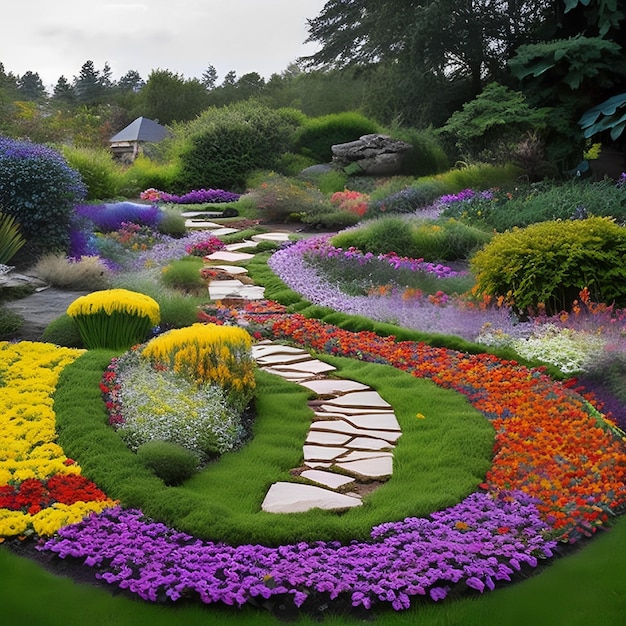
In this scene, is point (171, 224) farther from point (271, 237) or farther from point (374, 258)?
point (374, 258)

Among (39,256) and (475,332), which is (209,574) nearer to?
(475,332)

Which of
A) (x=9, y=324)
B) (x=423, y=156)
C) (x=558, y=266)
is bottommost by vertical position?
(x=9, y=324)

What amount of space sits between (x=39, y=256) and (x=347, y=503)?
6088 millimetres

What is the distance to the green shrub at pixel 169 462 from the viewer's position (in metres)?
4.03

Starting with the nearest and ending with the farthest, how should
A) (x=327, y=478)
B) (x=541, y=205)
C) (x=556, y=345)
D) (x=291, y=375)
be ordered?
(x=327, y=478) → (x=291, y=375) → (x=556, y=345) → (x=541, y=205)

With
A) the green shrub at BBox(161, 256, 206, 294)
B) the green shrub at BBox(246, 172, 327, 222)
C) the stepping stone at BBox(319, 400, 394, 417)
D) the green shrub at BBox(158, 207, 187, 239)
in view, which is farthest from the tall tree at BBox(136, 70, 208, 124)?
the stepping stone at BBox(319, 400, 394, 417)

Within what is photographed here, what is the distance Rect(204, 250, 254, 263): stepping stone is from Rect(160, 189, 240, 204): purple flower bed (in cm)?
613

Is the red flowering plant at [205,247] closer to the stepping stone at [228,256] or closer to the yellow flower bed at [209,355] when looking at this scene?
the stepping stone at [228,256]

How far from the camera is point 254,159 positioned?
62.2 feet

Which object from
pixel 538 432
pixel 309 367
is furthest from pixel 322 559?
pixel 309 367

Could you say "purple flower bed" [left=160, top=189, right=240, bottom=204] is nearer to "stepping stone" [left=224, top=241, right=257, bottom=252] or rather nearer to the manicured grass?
"stepping stone" [left=224, top=241, right=257, bottom=252]

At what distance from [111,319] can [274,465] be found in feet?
8.09

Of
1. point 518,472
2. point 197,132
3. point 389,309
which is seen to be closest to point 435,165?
point 197,132

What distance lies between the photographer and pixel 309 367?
6145mm
